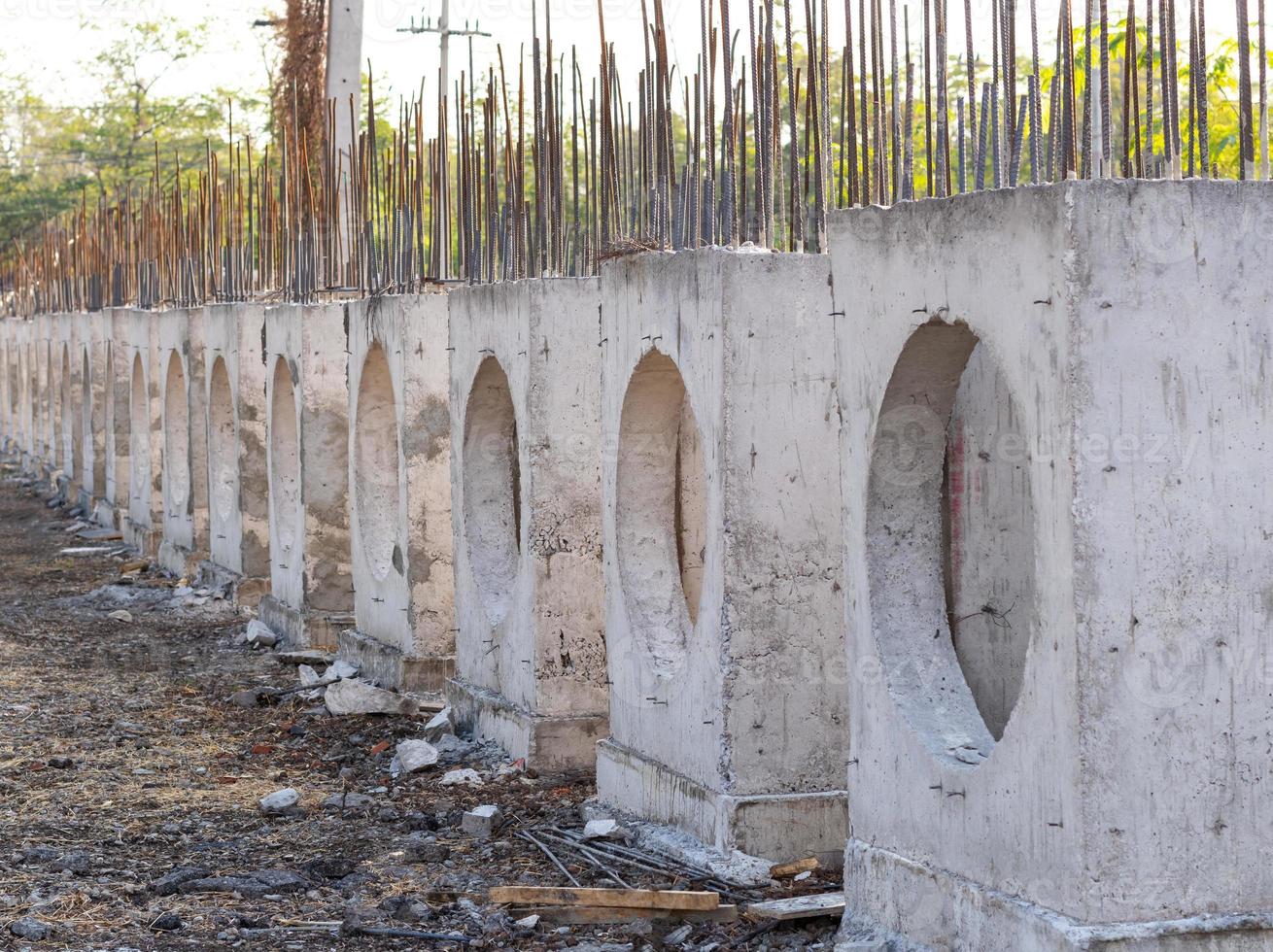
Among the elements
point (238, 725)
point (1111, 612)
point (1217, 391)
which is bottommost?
point (238, 725)

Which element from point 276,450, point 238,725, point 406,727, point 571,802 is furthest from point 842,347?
point 276,450

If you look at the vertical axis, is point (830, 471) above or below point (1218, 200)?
below

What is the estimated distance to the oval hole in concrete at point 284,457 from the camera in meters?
11.8

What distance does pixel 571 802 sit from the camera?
707 cm

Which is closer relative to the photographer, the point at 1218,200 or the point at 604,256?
the point at 1218,200

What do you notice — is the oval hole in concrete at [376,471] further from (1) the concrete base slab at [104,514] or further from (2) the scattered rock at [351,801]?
A: (1) the concrete base slab at [104,514]

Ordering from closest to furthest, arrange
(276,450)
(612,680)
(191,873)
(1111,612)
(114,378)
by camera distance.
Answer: (1111,612) < (191,873) < (612,680) < (276,450) < (114,378)

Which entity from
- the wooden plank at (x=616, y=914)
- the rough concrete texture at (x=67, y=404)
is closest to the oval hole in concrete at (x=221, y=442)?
the rough concrete texture at (x=67, y=404)

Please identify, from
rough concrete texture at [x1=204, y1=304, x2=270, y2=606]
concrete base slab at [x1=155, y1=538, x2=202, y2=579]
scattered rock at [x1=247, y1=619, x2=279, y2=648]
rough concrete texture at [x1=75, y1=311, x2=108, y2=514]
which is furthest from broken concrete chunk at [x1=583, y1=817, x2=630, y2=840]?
rough concrete texture at [x1=75, y1=311, x2=108, y2=514]

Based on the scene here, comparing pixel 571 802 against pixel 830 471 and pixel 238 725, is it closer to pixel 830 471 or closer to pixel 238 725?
pixel 830 471

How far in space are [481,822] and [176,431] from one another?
10.0 metres

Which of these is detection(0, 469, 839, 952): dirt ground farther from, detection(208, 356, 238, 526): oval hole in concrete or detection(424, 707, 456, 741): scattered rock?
detection(208, 356, 238, 526): oval hole in concrete

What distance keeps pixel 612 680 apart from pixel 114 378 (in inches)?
486

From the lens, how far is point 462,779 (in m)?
7.59
